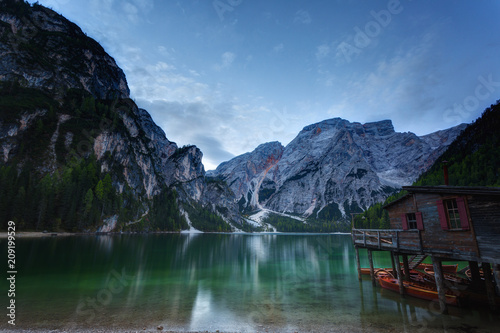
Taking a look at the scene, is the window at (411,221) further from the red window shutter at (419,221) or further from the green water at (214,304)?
the green water at (214,304)

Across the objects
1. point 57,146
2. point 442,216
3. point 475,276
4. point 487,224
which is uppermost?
point 57,146

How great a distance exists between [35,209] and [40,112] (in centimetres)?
7642

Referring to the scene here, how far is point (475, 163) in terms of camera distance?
12006 cm

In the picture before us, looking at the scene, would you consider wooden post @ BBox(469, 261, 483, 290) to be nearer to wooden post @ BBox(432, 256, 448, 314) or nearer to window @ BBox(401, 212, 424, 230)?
wooden post @ BBox(432, 256, 448, 314)

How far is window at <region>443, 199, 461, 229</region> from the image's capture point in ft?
60.2

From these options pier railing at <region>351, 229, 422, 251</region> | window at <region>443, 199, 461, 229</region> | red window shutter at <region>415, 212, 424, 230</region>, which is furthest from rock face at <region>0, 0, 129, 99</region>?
window at <region>443, 199, 461, 229</region>

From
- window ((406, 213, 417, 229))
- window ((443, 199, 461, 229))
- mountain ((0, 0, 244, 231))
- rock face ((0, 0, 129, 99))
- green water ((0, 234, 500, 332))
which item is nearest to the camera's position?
green water ((0, 234, 500, 332))

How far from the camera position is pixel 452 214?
61.8 feet

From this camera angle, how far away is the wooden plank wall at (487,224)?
16.1m

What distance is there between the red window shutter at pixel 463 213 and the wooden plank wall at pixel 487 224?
0.38 metres

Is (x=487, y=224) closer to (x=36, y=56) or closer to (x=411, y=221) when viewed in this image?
(x=411, y=221)

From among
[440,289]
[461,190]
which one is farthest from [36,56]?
[440,289]

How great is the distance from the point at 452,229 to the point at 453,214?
1195mm

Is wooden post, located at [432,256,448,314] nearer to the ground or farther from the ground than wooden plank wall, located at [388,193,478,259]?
nearer to the ground
